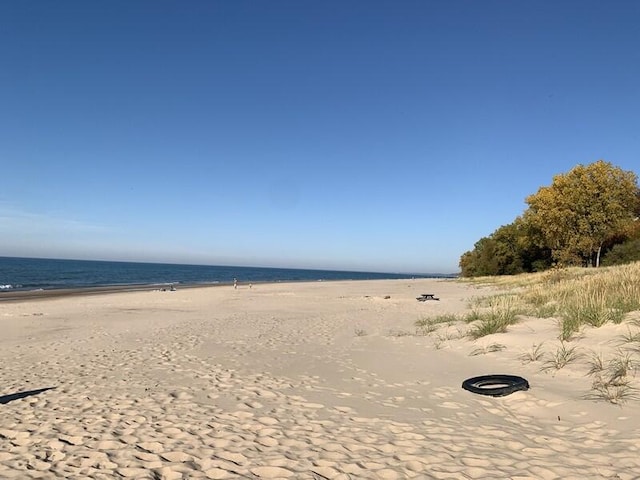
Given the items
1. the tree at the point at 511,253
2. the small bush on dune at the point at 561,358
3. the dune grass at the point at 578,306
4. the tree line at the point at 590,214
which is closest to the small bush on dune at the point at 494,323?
the dune grass at the point at 578,306

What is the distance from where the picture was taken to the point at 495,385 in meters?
7.00

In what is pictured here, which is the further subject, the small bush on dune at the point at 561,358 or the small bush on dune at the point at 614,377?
the small bush on dune at the point at 561,358

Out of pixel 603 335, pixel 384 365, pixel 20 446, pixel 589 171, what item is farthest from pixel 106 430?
pixel 589 171

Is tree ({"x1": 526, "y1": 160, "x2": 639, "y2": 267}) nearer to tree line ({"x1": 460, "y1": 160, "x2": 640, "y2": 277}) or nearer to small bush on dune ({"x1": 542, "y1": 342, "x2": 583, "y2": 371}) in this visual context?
tree line ({"x1": 460, "y1": 160, "x2": 640, "y2": 277})

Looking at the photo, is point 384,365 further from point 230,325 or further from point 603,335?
point 230,325

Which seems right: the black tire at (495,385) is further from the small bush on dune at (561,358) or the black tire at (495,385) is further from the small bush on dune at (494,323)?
the small bush on dune at (494,323)

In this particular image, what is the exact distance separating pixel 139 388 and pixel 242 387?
1626 millimetres

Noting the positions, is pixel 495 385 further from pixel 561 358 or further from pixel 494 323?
pixel 494 323

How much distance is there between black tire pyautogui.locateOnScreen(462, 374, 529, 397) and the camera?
655cm

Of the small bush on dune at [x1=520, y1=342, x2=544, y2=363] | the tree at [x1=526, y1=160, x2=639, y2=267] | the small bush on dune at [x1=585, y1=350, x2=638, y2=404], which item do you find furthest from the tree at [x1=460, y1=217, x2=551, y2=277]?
the small bush on dune at [x1=585, y1=350, x2=638, y2=404]

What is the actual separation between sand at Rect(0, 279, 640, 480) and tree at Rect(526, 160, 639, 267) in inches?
1410

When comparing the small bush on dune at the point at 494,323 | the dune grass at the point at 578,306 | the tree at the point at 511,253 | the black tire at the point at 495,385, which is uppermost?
the tree at the point at 511,253

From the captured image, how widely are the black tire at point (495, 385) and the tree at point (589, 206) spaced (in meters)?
36.7

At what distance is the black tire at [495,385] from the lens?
6.55 metres
